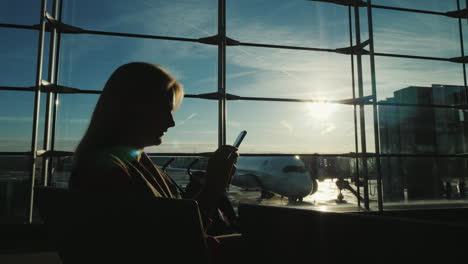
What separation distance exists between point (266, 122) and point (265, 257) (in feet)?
8.45

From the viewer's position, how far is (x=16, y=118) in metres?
2.69

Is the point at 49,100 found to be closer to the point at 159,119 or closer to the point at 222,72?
the point at 222,72

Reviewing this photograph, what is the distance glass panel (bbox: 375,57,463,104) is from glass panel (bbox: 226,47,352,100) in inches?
14.9

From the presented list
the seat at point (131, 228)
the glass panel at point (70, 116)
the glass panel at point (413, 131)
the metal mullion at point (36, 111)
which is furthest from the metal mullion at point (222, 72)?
the glass panel at point (413, 131)

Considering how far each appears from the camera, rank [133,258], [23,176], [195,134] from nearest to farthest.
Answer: [133,258], [23,176], [195,134]

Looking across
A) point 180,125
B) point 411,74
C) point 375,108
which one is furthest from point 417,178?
point 180,125

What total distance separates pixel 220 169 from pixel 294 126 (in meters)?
2.50

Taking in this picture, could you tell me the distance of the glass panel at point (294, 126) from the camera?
124 inches

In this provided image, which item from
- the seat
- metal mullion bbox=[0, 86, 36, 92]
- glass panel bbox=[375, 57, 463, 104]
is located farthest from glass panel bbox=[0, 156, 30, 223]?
glass panel bbox=[375, 57, 463, 104]

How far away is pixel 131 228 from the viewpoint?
499 millimetres

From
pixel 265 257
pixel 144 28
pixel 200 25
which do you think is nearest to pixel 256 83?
pixel 200 25

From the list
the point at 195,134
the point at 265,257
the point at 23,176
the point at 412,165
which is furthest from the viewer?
the point at 412,165

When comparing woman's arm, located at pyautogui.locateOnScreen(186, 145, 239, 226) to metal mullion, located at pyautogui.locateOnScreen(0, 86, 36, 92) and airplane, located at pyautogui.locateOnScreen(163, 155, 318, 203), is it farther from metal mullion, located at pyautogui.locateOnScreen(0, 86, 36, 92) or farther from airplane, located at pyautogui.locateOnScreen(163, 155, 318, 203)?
airplane, located at pyautogui.locateOnScreen(163, 155, 318, 203)

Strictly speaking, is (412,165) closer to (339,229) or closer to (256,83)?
(256,83)
